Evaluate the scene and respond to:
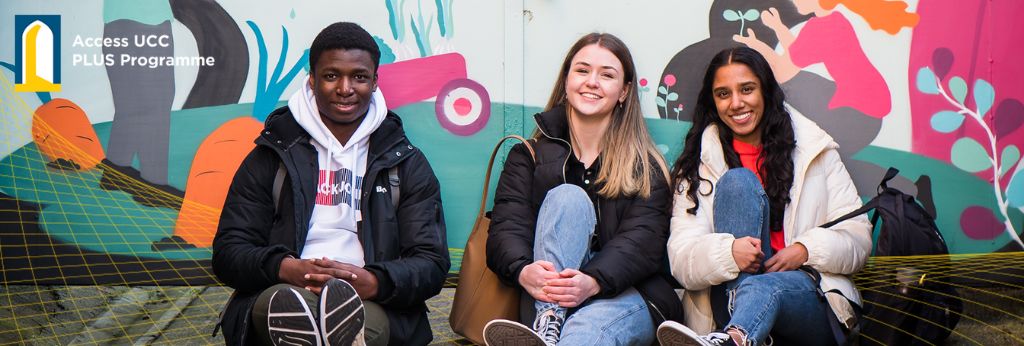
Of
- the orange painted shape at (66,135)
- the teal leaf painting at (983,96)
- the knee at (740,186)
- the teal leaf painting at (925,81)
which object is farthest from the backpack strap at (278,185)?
the teal leaf painting at (983,96)

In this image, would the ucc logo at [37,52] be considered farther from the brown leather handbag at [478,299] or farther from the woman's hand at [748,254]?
the woman's hand at [748,254]

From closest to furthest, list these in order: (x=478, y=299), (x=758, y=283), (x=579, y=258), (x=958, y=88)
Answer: (x=758, y=283) → (x=579, y=258) → (x=478, y=299) → (x=958, y=88)

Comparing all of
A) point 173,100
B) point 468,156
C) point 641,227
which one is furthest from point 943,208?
point 173,100

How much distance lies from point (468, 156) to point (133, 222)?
57.3 inches

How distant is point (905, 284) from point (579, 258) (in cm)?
119

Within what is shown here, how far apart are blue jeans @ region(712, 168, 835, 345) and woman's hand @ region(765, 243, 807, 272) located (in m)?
0.05

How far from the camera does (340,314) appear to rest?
3055mm

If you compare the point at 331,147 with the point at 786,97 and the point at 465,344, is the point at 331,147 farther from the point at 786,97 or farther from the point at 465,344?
the point at 786,97

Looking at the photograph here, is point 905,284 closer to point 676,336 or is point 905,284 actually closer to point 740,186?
point 740,186


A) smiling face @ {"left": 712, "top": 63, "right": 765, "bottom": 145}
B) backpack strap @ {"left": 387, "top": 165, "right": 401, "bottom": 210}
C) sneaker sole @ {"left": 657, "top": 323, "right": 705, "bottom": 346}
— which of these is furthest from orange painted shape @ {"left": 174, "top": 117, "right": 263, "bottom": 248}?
sneaker sole @ {"left": 657, "top": 323, "right": 705, "bottom": 346}

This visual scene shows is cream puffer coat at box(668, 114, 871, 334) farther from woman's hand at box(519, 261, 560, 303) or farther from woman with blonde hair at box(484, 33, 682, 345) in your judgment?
woman's hand at box(519, 261, 560, 303)

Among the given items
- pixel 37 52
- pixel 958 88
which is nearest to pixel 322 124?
pixel 37 52

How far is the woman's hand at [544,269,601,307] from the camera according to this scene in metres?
3.36

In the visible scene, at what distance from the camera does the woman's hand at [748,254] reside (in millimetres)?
3418
